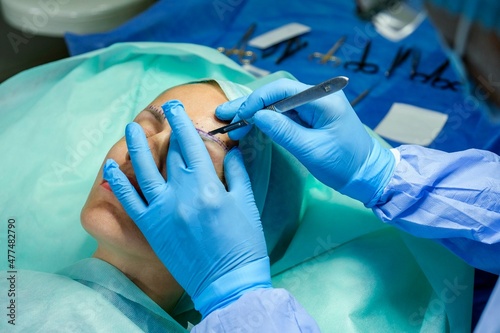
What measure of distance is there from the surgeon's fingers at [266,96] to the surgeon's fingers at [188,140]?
0.12 metres

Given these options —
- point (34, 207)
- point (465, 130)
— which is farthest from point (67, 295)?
point (465, 130)

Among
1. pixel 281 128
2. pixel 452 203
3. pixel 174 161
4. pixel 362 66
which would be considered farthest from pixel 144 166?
pixel 362 66

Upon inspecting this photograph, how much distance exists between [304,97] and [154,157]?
37 cm

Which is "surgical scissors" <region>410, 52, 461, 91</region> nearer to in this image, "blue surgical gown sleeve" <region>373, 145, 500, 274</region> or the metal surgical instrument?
"blue surgical gown sleeve" <region>373, 145, 500, 274</region>

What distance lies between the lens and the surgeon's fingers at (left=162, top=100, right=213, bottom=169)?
1.11m

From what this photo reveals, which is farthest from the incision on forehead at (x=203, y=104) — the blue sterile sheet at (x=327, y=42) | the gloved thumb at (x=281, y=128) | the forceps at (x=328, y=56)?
the forceps at (x=328, y=56)

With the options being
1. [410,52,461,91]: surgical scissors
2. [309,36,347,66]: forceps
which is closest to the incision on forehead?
[309,36,347,66]: forceps

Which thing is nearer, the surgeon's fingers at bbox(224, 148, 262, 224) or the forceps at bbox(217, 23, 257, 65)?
the surgeon's fingers at bbox(224, 148, 262, 224)

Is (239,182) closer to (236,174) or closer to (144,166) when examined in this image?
(236,174)

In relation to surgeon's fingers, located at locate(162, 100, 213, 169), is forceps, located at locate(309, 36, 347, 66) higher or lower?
lower

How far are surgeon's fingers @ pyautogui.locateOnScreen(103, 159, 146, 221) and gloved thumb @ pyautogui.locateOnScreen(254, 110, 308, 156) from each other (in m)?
0.29

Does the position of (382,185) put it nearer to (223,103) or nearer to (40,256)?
(223,103)

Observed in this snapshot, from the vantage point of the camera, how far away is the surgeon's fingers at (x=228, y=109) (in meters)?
1.20

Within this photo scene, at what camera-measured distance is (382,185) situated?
123cm
